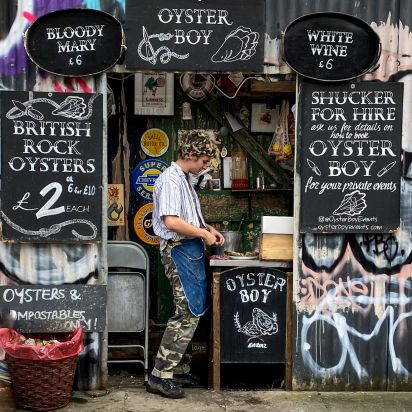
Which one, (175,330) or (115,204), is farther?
(115,204)

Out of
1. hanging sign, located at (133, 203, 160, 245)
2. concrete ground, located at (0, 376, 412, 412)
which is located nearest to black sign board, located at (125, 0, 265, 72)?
hanging sign, located at (133, 203, 160, 245)

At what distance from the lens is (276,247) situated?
5.86 m

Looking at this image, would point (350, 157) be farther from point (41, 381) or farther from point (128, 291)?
point (41, 381)

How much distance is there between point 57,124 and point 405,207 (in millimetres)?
2879

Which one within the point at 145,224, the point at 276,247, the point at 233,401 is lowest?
the point at 233,401

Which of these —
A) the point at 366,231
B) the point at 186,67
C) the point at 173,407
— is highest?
the point at 186,67

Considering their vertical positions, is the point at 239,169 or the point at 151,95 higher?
the point at 151,95

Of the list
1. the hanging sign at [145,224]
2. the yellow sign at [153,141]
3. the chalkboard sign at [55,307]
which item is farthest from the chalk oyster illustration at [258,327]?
the yellow sign at [153,141]

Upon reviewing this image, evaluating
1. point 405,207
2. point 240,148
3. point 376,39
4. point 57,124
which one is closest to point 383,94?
point 376,39

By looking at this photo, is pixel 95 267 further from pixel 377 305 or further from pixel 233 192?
pixel 377 305

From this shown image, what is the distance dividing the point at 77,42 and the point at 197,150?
1.25 metres

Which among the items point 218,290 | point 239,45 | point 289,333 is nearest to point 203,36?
point 239,45

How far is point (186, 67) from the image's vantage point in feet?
18.2

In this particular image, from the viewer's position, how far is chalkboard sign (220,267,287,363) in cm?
586
